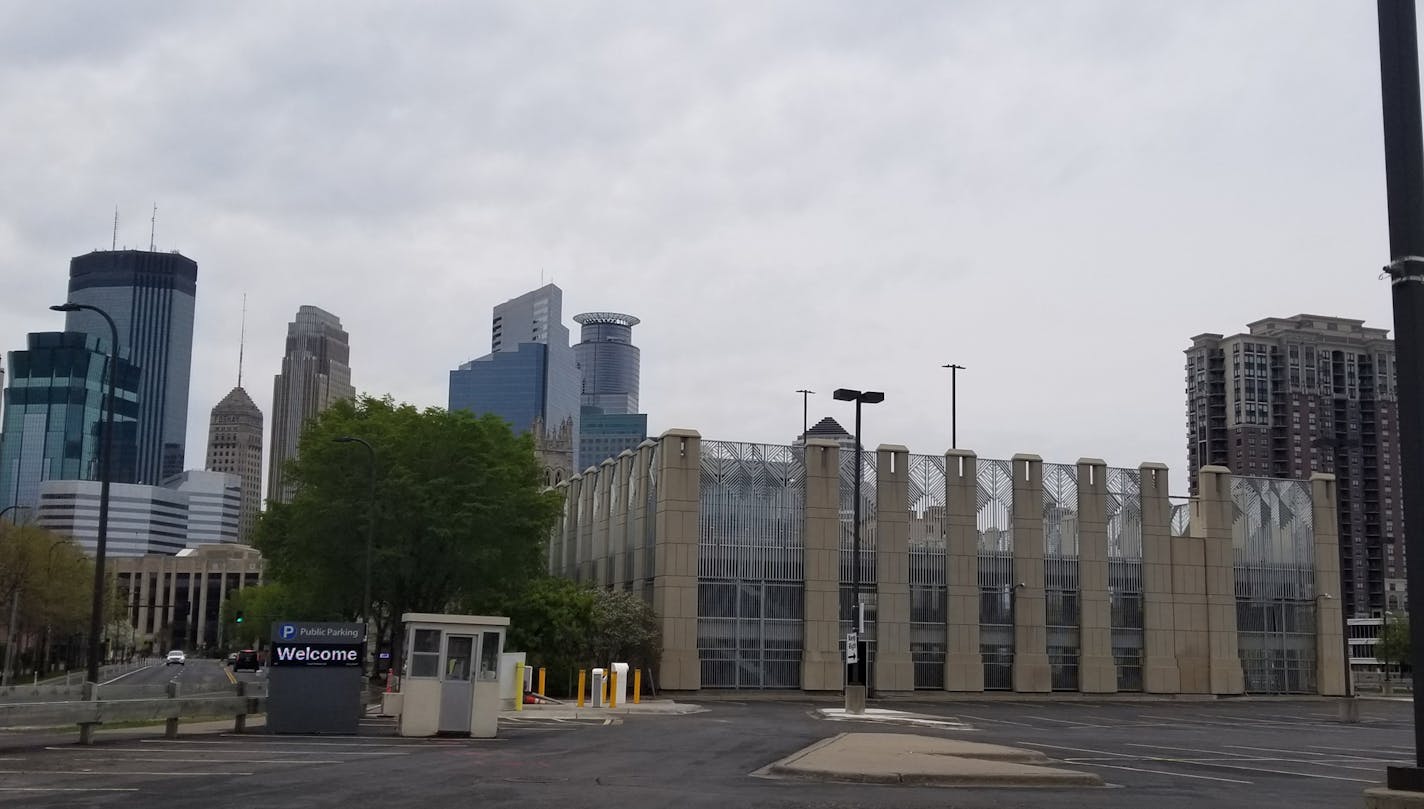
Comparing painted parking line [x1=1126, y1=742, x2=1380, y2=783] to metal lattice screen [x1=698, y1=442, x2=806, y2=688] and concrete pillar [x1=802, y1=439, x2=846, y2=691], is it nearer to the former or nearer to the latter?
concrete pillar [x1=802, y1=439, x2=846, y2=691]

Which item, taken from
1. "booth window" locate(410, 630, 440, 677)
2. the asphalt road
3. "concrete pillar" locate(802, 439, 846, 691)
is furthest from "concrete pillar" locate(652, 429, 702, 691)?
"booth window" locate(410, 630, 440, 677)

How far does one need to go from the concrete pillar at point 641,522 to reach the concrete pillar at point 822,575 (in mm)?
8107

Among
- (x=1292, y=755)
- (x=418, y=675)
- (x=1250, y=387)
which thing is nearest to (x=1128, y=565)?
(x=1292, y=755)

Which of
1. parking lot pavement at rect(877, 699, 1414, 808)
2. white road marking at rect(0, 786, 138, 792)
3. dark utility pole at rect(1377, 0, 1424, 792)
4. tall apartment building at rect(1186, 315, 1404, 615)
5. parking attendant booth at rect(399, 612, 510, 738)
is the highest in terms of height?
tall apartment building at rect(1186, 315, 1404, 615)

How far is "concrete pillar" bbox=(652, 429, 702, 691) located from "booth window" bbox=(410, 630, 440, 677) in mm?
34478

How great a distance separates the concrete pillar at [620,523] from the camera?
234 ft

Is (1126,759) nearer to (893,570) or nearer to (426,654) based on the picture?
(426,654)

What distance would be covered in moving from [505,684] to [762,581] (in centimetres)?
2417

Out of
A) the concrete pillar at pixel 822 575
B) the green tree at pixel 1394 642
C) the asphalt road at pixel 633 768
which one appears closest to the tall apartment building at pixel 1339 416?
the green tree at pixel 1394 642

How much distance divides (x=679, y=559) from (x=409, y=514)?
13775 mm

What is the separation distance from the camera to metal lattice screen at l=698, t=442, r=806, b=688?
6519 cm

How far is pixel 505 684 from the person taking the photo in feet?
143

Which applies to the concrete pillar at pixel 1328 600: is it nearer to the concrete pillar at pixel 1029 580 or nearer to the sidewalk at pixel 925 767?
the concrete pillar at pixel 1029 580

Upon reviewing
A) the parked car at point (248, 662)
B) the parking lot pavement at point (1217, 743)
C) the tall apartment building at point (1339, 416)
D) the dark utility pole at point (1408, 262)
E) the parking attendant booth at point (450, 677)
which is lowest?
the parked car at point (248, 662)
